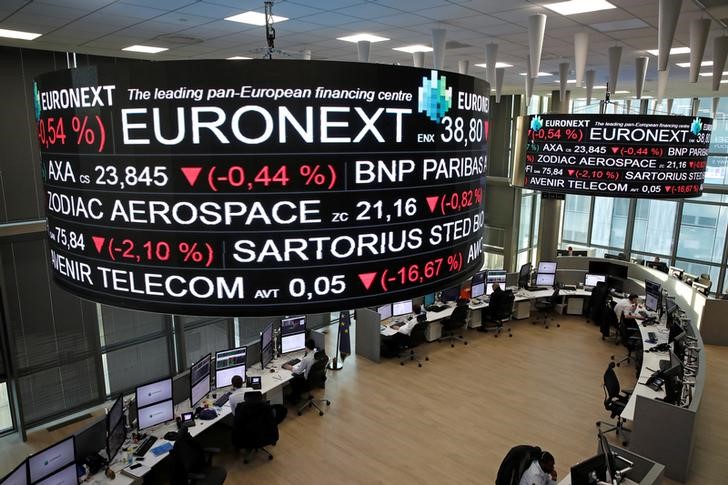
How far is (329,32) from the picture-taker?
→ 644 centimetres

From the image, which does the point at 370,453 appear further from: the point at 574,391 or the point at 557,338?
the point at 557,338

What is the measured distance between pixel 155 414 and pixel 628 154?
616 centimetres

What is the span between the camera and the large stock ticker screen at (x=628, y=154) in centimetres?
507

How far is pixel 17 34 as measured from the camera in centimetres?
622

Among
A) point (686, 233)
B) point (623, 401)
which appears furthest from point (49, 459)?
point (686, 233)

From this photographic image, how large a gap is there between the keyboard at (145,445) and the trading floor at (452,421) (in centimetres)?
68

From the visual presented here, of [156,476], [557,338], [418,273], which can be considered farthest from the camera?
[557,338]

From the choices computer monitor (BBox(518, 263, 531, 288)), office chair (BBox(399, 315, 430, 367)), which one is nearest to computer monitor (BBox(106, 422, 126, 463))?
office chair (BBox(399, 315, 430, 367))

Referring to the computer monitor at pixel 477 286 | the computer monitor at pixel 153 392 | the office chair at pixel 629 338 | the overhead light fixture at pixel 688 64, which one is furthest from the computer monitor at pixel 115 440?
the overhead light fixture at pixel 688 64

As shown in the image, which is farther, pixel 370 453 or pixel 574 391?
pixel 574 391

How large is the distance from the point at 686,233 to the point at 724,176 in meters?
1.89

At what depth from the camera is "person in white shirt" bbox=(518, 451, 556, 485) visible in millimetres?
5254

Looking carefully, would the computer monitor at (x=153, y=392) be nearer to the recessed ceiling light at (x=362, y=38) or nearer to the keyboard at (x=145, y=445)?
the keyboard at (x=145, y=445)

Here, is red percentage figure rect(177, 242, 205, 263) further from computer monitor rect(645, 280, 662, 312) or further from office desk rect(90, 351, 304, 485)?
computer monitor rect(645, 280, 662, 312)
